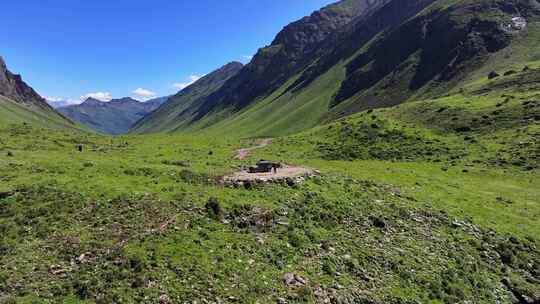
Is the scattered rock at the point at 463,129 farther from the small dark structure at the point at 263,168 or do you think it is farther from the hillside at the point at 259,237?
the small dark structure at the point at 263,168

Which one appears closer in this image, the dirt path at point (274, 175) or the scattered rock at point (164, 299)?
the scattered rock at point (164, 299)

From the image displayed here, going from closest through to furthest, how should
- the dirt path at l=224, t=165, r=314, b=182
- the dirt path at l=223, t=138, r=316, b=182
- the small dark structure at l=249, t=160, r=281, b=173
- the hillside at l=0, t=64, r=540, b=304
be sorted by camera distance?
the hillside at l=0, t=64, r=540, b=304 → the dirt path at l=223, t=138, r=316, b=182 → the dirt path at l=224, t=165, r=314, b=182 → the small dark structure at l=249, t=160, r=281, b=173

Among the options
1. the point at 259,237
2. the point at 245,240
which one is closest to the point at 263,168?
the point at 259,237

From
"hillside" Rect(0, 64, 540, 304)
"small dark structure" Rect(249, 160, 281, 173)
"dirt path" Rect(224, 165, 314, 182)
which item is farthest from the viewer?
"small dark structure" Rect(249, 160, 281, 173)

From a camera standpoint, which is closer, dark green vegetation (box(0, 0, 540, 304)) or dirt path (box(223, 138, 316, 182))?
dark green vegetation (box(0, 0, 540, 304))

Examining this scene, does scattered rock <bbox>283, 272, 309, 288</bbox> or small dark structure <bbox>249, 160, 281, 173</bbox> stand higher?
small dark structure <bbox>249, 160, 281, 173</bbox>

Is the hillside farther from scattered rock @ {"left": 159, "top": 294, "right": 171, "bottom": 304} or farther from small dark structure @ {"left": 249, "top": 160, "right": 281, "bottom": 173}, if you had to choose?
small dark structure @ {"left": 249, "top": 160, "right": 281, "bottom": 173}

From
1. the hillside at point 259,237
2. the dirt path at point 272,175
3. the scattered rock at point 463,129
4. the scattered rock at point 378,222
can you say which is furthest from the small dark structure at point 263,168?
the scattered rock at point 463,129

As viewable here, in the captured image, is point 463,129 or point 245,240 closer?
point 245,240

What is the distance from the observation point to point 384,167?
44250 millimetres

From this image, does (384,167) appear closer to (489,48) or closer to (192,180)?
(192,180)

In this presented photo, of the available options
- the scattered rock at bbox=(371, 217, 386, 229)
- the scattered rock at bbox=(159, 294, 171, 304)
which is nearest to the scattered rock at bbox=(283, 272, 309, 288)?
the scattered rock at bbox=(159, 294, 171, 304)

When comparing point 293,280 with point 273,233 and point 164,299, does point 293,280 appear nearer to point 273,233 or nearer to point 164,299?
point 273,233

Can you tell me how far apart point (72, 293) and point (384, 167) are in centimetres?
3722
